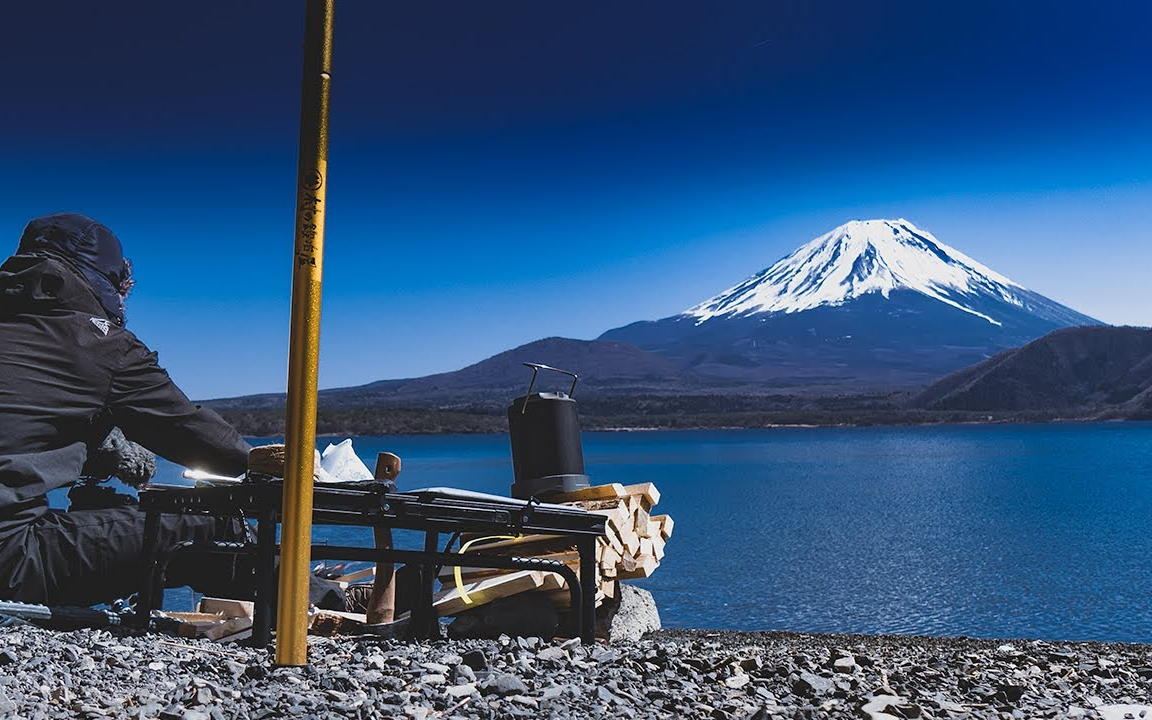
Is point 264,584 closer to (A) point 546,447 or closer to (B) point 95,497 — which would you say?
(B) point 95,497

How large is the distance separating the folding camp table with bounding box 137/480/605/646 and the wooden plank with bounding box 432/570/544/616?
2.65 feet

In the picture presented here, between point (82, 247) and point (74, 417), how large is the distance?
793 millimetres

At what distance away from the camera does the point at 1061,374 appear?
513 feet

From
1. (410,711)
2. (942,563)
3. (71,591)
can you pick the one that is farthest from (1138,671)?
(942,563)

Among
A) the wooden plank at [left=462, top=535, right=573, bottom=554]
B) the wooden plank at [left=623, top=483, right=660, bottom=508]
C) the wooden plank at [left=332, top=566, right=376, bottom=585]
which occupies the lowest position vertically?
the wooden plank at [left=332, top=566, right=376, bottom=585]

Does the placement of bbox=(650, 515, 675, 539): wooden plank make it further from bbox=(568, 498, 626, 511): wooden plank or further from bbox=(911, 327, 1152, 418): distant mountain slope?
bbox=(911, 327, 1152, 418): distant mountain slope

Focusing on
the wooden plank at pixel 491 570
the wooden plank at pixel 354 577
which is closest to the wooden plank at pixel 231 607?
the wooden plank at pixel 491 570

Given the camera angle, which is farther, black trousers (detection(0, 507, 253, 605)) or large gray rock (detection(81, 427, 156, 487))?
large gray rock (detection(81, 427, 156, 487))

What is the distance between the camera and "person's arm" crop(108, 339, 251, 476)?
4.50 metres

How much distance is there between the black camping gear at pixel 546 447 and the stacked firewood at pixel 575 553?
0.38 feet

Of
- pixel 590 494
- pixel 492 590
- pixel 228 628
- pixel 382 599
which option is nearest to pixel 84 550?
pixel 228 628

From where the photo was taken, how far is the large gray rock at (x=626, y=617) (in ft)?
21.7

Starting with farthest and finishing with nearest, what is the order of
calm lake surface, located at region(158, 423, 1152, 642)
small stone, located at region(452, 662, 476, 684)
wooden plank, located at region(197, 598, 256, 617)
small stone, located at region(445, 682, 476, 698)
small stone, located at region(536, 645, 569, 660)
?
1. calm lake surface, located at region(158, 423, 1152, 642)
2. wooden plank, located at region(197, 598, 256, 617)
3. small stone, located at region(536, 645, 569, 660)
4. small stone, located at region(452, 662, 476, 684)
5. small stone, located at region(445, 682, 476, 698)

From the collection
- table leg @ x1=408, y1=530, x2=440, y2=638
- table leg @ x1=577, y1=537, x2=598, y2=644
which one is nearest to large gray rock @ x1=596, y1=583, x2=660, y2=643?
table leg @ x1=577, y1=537, x2=598, y2=644
